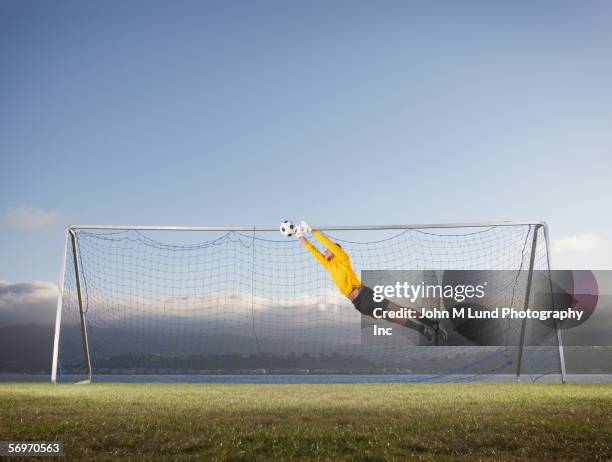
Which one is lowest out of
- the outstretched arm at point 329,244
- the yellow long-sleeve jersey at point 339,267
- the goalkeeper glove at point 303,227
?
the yellow long-sleeve jersey at point 339,267

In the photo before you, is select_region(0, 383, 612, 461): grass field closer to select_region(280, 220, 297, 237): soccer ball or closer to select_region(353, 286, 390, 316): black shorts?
select_region(353, 286, 390, 316): black shorts

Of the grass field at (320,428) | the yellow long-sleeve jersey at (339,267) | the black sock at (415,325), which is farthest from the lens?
the black sock at (415,325)

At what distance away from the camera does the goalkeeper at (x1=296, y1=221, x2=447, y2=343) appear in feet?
68.3

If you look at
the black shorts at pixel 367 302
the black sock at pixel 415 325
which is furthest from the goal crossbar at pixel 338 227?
the black sock at pixel 415 325

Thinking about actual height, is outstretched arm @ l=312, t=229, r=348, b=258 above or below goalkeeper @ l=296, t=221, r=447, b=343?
above

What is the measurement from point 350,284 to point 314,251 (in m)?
1.86

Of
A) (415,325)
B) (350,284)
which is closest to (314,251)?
(350,284)

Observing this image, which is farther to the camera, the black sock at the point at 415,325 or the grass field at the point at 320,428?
the black sock at the point at 415,325

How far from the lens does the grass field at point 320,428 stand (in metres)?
7.98

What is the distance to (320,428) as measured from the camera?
9148 mm

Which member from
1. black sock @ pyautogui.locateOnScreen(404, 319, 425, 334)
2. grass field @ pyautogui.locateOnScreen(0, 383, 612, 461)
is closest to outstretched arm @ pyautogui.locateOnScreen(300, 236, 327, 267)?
black sock @ pyautogui.locateOnScreen(404, 319, 425, 334)

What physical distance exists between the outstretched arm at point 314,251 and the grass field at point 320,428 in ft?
28.1

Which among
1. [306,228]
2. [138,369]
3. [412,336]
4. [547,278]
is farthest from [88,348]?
[547,278]

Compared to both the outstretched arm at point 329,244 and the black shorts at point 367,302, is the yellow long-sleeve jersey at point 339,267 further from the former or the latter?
the black shorts at point 367,302
